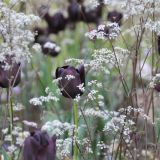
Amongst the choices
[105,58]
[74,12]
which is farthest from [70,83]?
[74,12]

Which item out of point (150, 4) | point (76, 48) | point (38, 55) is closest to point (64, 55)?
point (76, 48)

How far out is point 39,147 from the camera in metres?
1.16

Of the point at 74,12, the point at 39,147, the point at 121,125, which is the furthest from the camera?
the point at 74,12

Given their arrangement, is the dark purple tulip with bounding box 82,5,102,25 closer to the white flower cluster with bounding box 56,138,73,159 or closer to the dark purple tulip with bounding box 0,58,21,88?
the dark purple tulip with bounding box 0,58,21,88

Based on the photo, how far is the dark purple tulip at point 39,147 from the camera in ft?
3.78

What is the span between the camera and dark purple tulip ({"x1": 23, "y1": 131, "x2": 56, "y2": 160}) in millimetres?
1152

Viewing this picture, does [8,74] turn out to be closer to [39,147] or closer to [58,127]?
[58,127]

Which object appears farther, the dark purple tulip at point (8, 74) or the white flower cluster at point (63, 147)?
the dark purple tulip at point (8, 74)

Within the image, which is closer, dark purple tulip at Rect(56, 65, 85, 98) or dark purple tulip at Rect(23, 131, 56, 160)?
dark purple tulip at Rect(23, 131, 56, 160)

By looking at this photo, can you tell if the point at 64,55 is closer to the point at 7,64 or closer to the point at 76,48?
the point at 76,48

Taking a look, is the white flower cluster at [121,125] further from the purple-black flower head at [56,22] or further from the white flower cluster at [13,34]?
the purple-black flower head at [56,22]

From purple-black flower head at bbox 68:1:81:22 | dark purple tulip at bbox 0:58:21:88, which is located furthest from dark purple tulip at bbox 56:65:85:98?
purple-black flower head at bbox 68:1:81:22

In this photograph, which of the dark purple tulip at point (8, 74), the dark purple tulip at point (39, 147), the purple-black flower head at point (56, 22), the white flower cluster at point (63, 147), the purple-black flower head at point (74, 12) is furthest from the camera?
the purple-black flower head at point (74, 12)

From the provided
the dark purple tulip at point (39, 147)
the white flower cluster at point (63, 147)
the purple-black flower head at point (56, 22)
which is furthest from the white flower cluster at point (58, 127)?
the purple-black flower head at point (56, 22)
